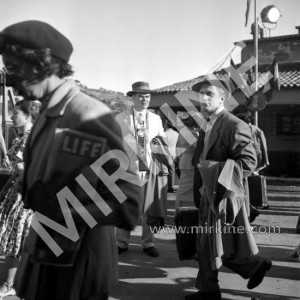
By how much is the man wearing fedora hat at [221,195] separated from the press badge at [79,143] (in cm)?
198

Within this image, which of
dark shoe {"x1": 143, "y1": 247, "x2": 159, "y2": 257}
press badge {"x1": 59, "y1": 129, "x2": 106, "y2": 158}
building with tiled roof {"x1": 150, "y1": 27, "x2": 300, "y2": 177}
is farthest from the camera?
building with tiled roof {"x1": 150, "y1": 27, "x2": 300, "y2": 177}

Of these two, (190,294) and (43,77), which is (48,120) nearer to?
(43,77)

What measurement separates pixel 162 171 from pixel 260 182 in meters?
1.39

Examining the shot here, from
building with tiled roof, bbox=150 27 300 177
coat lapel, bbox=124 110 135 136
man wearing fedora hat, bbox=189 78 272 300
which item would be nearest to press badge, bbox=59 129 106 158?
man wearing fedora hat, bbox=189 78 272 300

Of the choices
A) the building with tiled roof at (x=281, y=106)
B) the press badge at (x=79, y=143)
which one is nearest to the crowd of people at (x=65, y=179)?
the press badge at (x=79, y=143)

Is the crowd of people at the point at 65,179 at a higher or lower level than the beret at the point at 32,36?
lower

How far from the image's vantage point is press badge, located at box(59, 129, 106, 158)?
148 centimetres

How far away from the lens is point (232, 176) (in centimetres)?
338

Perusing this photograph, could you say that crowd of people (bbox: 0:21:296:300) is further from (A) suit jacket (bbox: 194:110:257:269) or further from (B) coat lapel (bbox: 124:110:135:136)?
(B) coat lapel (bbox: 124:110:135:136)

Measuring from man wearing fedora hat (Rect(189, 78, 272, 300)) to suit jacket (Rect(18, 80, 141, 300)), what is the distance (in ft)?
6.07

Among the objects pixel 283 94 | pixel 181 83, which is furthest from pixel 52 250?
pixel 181 83

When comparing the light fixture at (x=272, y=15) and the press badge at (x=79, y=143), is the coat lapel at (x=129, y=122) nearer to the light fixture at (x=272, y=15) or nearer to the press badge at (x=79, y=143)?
the press badge at (x=79, y=143)

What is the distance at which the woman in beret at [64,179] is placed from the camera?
1.51 metres

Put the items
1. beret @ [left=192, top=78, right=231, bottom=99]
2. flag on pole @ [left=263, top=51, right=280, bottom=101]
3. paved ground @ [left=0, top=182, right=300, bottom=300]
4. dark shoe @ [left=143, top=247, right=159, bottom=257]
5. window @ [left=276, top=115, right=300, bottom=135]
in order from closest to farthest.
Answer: beret @ [left=192, top=78, right=231, bottom=99], paved ground @ [left=0, top=182, right=300, bottom=300], dark shoe @ [left=143, top=247, right=159, bottom=257], flag on pole @ [left=263, top=51, right=280, bottom=101], window @ [left=276, top=115, right=300, bottom=135]
